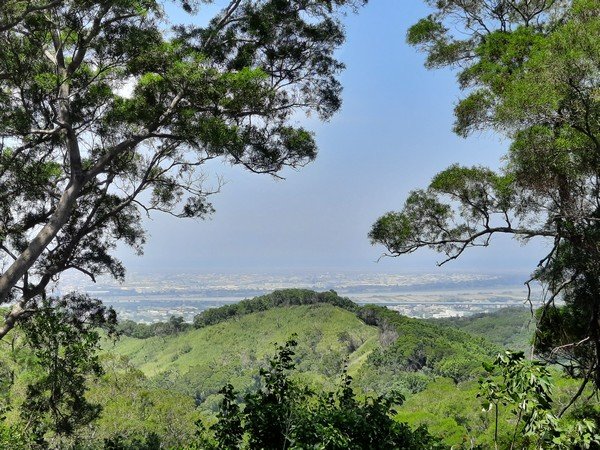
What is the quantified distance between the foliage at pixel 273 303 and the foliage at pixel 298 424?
233 feet

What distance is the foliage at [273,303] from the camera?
246ft

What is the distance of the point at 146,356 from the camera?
234 ft

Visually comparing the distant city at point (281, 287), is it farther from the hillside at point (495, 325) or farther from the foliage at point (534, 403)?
the foliage at point (534, 403)

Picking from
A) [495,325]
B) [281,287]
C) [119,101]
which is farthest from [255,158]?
[281,287]

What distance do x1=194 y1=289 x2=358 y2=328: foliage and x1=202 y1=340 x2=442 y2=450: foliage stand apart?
7095 cm

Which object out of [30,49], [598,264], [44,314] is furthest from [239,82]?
[598,264]

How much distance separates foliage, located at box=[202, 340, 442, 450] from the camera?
9.52ft

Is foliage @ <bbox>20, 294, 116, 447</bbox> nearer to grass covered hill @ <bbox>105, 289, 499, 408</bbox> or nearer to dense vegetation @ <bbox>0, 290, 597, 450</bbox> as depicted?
dense vegetation @ <bbox>0, 290, 597, 450</bbox>

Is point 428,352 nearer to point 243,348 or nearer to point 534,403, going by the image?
point 243,348

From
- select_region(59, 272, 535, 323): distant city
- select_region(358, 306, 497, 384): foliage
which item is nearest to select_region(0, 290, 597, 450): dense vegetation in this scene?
select_region(358, 306, 497, 384): foliage

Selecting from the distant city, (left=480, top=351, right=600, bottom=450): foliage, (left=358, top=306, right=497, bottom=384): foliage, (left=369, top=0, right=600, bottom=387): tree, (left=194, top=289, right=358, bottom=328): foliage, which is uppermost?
(left=369, top=0, right=600, bottom=387): tree

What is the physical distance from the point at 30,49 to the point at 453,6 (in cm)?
530

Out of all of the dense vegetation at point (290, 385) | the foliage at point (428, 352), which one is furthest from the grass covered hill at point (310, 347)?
the dense vegetation at point (290, 385)

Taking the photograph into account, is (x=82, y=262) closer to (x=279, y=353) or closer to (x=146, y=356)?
(x=279, y=353)
